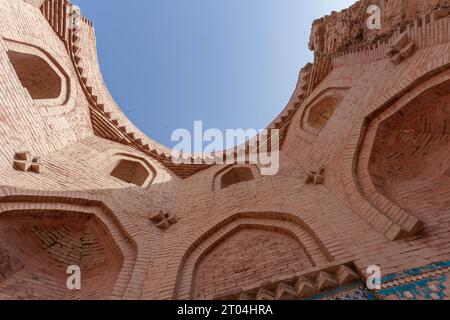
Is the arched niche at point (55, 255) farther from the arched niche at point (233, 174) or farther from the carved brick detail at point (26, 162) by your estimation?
the arched niche at point (233, 174)

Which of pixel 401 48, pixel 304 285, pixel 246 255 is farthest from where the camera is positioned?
pixel 401 48

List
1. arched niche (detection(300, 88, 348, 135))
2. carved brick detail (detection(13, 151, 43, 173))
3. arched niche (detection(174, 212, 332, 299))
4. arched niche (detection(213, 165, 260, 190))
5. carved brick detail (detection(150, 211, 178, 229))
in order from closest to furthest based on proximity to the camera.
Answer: arched niche (detection(174, 212, 332, 299)) < carved brick detail (detection(13, 151, 43, 173)) < carved brick detail (detection(150, 211, 178, 229)) < arched niche (detection(213, 165, 260, 190)) < arched niche (detection(300, 88, 348, 135))

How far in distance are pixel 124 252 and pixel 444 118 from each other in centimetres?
452

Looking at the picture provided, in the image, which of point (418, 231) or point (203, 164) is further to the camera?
point (203, 164)

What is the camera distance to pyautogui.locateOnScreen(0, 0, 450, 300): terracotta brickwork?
11.8 feet

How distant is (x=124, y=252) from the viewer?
467cm

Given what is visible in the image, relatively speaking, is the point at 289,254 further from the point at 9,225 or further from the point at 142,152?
the point at 142,152

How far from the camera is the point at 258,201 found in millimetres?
5922

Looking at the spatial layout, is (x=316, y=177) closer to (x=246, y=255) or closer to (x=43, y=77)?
(x=246, y=255)

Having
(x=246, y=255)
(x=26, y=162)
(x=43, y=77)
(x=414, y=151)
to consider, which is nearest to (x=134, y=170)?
(x=43, y=77)

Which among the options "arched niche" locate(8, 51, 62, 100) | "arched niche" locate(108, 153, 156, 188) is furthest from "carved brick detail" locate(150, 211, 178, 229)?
"arched niche" locate(8, 51, 62, 100)

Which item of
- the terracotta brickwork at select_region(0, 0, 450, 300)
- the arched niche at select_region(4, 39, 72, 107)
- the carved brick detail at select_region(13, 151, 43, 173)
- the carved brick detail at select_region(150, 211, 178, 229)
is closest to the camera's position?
Answer: the terracotta brickwork at select_region(0, 0, 450, 300)

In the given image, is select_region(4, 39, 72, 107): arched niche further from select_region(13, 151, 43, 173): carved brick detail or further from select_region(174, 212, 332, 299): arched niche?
select_region(174, 212, 332, 299): arched niche
